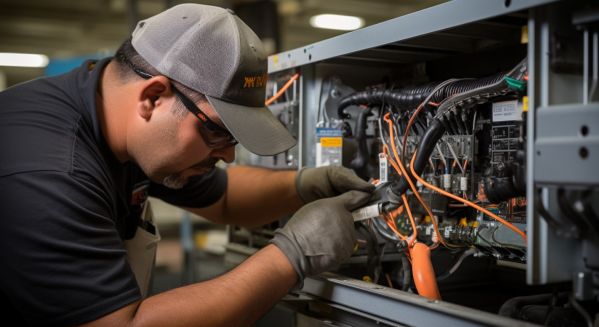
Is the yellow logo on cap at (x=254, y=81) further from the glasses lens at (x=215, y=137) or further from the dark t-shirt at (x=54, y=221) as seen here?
the dark t-shirt at (x=54, y=221)

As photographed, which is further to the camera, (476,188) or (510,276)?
(510,276)

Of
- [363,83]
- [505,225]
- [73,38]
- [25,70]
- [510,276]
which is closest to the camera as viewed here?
[505,225]

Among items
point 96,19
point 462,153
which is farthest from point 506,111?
point 96,19

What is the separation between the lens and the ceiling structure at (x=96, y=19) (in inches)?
187

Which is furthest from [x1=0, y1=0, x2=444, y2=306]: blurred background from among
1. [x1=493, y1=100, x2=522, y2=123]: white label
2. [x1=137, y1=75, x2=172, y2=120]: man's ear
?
[x1=493, y1=100, x2=522, y2=123]: white label

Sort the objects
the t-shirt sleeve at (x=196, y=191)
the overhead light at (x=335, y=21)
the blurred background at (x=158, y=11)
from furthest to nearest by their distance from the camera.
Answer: the overhead light at (x=335, y=21) → the blurred background at (x=158, y=11) → the t-shirt sleeve at (x=196, y=191)

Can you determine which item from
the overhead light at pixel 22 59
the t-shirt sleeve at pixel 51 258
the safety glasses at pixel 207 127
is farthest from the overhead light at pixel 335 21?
the t-shirt sleeve at pixel 51 258

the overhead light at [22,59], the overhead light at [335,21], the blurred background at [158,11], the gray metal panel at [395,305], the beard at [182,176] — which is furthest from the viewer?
the overhead light at [22,59]

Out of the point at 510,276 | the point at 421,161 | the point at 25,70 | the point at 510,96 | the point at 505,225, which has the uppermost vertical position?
the point at 25,70

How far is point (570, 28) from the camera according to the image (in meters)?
0.76

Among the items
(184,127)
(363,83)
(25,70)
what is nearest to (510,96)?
(363,83)

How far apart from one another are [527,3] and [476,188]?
430mm

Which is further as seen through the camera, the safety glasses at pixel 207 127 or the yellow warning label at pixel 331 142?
the yellow warning label at pixel 331 142

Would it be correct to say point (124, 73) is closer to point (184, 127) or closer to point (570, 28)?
point (184, 127)
